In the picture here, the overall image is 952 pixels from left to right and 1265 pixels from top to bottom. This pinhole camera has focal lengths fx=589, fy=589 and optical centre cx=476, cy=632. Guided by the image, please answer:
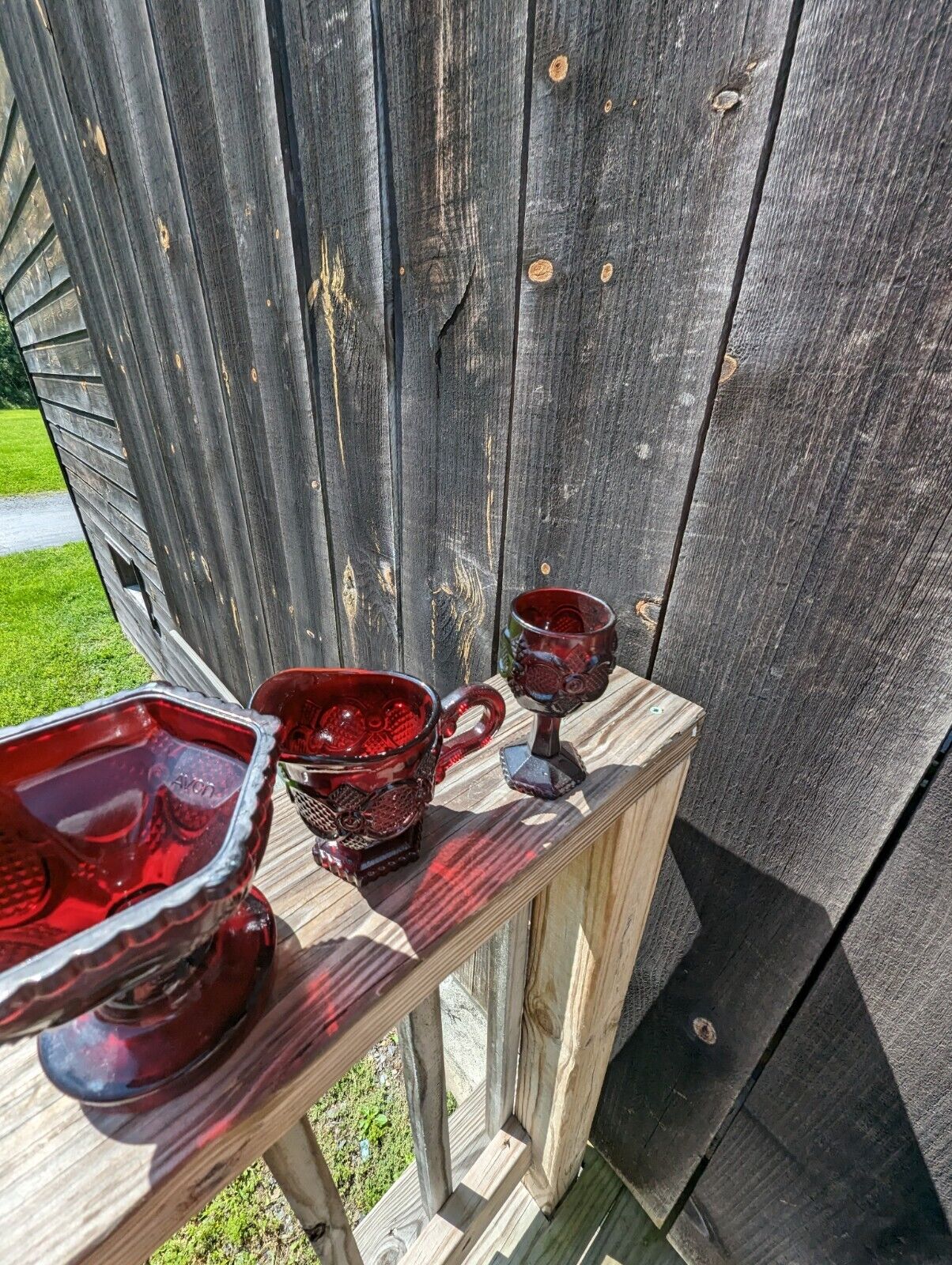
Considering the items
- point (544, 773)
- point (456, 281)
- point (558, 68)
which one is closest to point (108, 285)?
point (456, 281)

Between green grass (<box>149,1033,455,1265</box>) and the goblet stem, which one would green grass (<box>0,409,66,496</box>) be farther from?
the goblet stem

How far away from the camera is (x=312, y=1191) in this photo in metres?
0.57

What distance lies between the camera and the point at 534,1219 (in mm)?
1158

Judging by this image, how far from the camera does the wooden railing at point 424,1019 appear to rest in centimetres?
34

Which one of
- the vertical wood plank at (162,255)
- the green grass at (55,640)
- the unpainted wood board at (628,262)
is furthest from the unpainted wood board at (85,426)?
the unpainted wood board at (628,262)

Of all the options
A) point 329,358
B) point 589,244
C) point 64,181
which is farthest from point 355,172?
point 64,181

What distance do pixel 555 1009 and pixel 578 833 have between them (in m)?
Result: 0.55

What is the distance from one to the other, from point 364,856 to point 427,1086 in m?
0.45

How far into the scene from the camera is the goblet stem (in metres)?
0.57

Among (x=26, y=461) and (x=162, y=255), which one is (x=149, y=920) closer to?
(x=162, y=255)

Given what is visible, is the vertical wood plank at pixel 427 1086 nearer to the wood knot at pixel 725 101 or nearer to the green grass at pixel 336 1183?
the green grass at pixel 336 1183

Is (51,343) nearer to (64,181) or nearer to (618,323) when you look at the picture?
(64,181)

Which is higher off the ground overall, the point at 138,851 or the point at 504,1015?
the point at 138,851

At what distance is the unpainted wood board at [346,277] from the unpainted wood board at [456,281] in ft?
0.15
